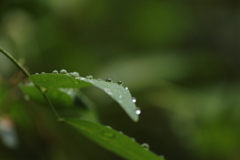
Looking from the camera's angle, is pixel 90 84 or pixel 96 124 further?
pixel 96 124

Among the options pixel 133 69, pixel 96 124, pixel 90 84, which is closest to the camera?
pixel 90 84

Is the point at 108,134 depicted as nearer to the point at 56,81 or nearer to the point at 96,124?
the point at 96,124

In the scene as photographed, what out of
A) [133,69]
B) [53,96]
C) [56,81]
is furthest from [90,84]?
[133,69]

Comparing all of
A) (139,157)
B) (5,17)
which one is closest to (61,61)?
(5,17)

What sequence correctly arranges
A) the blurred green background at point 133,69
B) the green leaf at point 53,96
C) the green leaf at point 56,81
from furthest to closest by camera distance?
the blurred green background at point 133,69
the green leaf at point 53,96
the green leaf at point 56,81

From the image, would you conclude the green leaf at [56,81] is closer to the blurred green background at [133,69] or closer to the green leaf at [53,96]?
the green leaf at [53,96]

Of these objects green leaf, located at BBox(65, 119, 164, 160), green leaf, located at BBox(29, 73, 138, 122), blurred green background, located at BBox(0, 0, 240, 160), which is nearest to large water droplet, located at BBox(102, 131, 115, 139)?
green leaf, located at BBox(65, 119, 164, 160)

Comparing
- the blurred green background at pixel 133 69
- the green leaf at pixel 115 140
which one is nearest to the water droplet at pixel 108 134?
the green leaf at pixel 115 140
